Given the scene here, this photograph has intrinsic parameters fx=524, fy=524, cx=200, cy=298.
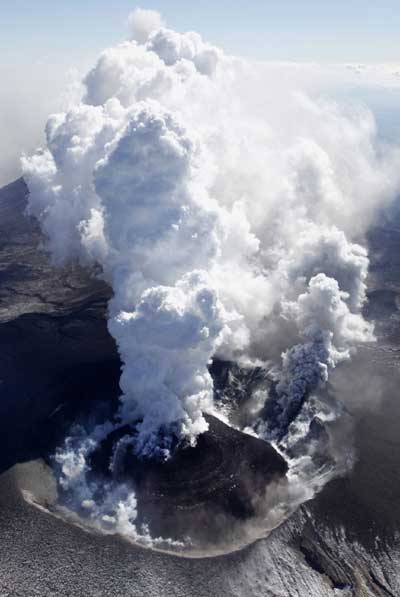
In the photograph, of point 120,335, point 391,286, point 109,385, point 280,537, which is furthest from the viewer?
point 391,286

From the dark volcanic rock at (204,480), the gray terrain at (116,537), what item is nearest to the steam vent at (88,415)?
the dark volcanic rock at (204,480)

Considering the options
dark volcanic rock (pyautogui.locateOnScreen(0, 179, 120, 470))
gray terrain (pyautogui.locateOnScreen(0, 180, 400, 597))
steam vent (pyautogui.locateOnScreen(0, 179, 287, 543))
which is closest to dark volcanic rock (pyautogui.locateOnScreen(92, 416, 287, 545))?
steam vent (pyautogui.locateOnScreen(0, 179, 287, 543))

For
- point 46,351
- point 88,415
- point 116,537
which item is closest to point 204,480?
point 116,537

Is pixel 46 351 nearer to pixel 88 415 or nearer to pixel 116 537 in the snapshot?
pixel 88 415

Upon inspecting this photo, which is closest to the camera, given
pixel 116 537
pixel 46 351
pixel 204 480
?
pixel 116 537

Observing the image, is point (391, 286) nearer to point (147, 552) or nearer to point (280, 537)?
point (280, 537)

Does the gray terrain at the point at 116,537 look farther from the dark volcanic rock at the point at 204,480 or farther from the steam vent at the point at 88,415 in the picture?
the dark volcanic rock at the point at 204,480

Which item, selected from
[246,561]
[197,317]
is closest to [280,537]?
[246,561]
